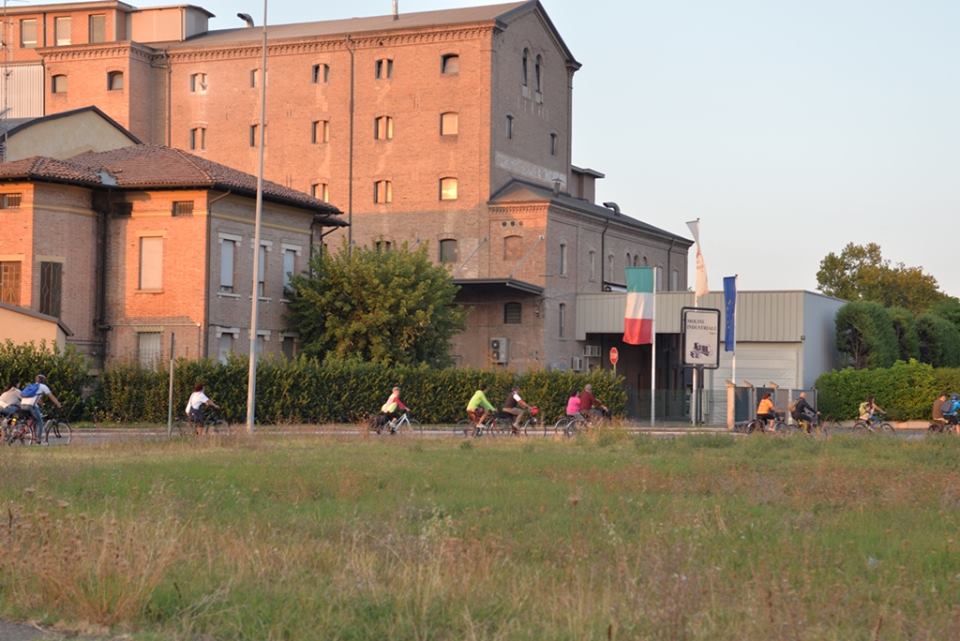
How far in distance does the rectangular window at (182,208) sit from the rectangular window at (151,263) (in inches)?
49.4

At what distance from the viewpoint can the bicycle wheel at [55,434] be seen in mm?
35406

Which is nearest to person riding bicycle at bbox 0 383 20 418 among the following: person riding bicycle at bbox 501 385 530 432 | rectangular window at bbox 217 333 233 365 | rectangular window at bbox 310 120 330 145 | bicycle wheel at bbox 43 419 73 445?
bicycle wheel at bbox 43 419 73 445

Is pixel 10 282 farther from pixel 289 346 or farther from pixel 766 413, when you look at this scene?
pixel 766 413

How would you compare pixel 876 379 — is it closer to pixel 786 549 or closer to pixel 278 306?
pixel 278 306

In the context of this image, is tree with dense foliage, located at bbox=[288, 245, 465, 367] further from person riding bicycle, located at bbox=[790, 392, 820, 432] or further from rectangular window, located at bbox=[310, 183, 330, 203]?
person riding bicycle, located at bbox=[790, 392, 820, 432]

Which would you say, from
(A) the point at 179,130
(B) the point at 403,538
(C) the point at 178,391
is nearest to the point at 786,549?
(B) the point at 403,538

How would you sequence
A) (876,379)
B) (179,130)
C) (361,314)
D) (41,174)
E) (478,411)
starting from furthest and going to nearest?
(179,130) < (876,379) < (361,314) < (41,174) < (478,411)

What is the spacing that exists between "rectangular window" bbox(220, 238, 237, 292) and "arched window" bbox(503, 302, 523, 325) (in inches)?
762

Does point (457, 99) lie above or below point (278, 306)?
above

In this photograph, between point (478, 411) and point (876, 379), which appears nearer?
point (478, 411)

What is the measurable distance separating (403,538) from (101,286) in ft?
142

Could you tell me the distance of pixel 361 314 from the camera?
5725cm

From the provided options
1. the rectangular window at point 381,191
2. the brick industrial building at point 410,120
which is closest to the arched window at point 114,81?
the brick industrial building at point 410,120

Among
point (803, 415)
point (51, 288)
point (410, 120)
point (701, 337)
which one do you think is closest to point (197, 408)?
point (51, 288)
